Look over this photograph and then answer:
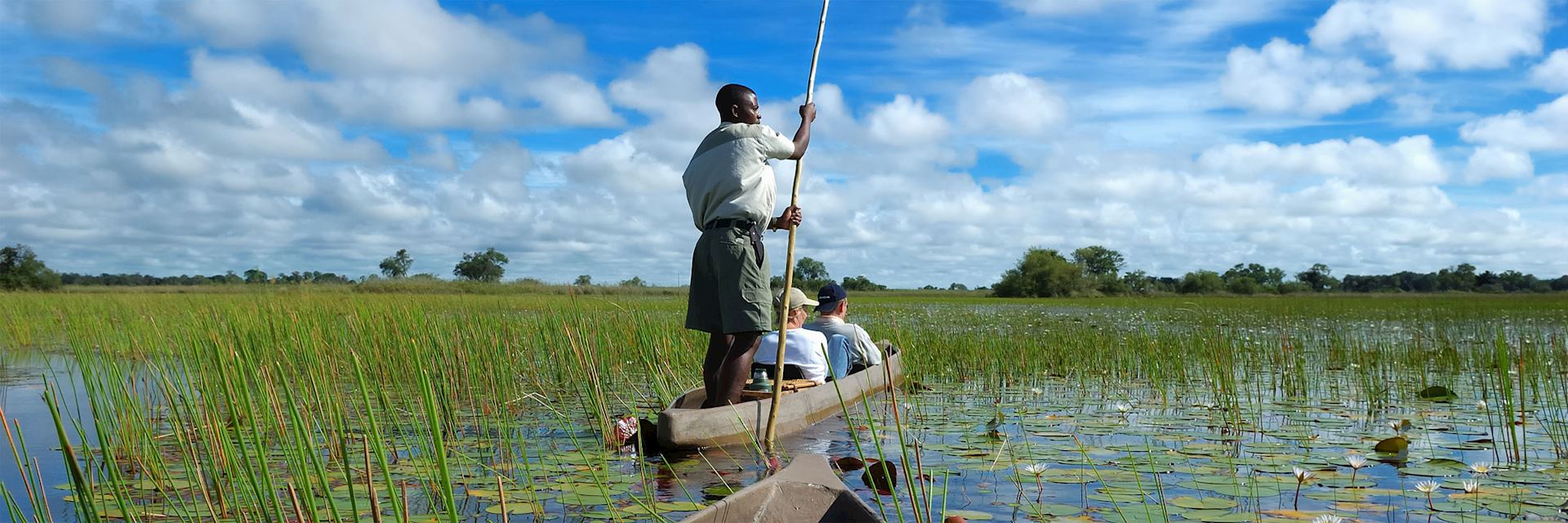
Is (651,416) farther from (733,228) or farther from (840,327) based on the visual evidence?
(733,228)

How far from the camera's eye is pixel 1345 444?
5523 mm

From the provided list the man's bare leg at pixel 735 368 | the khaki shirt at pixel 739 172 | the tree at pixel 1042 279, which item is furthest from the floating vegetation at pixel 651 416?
the tree at pixel 1042 279

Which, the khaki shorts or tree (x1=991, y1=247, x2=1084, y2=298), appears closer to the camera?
the khaki shorts

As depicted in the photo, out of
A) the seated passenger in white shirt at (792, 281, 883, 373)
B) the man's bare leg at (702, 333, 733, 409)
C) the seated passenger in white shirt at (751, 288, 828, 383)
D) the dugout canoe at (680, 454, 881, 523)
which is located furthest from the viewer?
the seated passenger in white shirt at (792, 281, 883, 373)

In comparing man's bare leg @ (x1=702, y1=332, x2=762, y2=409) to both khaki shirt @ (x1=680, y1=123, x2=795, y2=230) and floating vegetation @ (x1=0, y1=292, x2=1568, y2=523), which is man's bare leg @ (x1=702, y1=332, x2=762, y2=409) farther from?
khaki shirt @ (x1=680, y1=123, x2=795, y2=230)

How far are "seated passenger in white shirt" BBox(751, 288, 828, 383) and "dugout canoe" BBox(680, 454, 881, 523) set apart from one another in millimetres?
3630

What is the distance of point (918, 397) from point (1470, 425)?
12.3ft

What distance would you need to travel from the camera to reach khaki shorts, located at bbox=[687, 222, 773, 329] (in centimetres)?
548

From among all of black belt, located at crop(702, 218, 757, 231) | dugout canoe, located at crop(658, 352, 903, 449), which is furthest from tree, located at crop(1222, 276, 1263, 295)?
black belt, located at crop(702, 218, 757, 231)

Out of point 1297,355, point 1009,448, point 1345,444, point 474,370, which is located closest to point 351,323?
point 474,370

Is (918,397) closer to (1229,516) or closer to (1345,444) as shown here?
(1345,444)

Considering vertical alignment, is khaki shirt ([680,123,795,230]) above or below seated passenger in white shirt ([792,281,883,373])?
above

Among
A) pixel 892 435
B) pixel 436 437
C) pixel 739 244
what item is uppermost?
pixel 739 244

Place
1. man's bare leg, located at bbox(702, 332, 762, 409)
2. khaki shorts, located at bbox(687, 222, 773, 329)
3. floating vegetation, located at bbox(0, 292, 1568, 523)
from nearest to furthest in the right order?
floating vegetation, located at bbox(0, 292, 1568, 523)
khaki shorts, located at bbox(687, 222, 773, 329)
man's bare leg, located at bbox(702, 332, 762, 409)
